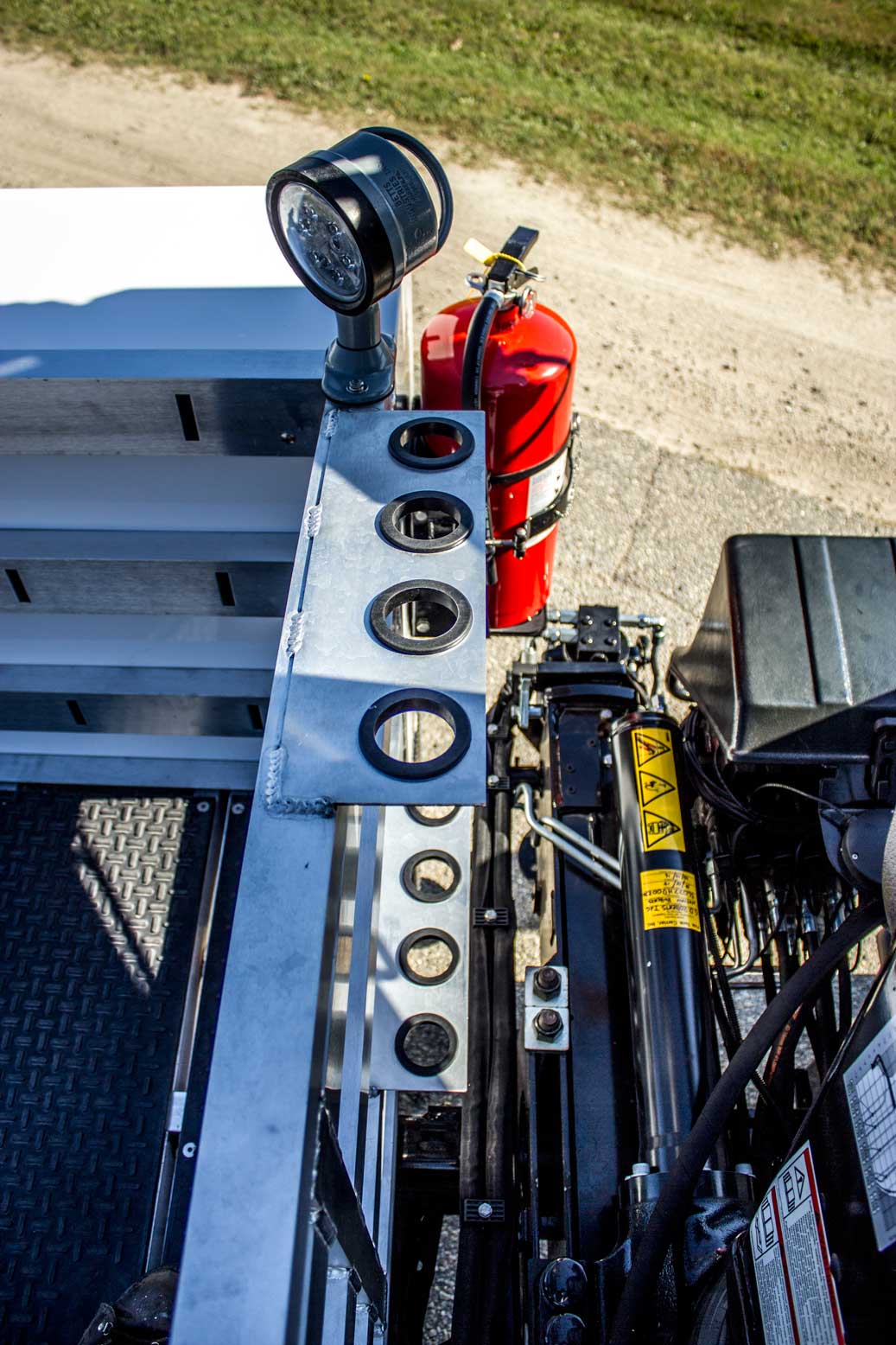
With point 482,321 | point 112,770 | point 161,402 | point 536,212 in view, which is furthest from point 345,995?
point 536,212

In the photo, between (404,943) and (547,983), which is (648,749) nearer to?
(547,983)

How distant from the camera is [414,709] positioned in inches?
51.6

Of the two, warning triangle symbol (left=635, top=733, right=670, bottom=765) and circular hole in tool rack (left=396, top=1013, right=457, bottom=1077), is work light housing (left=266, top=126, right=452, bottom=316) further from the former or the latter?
circular hole in tool rack (left=396, top=1013, right=457, bottom=1077)

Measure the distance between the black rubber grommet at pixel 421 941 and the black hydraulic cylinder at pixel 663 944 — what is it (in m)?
0.40

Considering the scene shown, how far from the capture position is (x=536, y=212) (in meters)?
6.07

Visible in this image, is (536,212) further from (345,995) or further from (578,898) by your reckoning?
(345,995)

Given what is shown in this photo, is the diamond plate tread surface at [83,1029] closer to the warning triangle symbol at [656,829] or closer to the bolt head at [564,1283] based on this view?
the bolt head at [564,1283]

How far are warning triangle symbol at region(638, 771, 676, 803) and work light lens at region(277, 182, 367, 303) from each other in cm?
114

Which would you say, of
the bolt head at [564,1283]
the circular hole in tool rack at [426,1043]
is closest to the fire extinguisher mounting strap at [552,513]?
the circular hole in tool rack at [426,1043]

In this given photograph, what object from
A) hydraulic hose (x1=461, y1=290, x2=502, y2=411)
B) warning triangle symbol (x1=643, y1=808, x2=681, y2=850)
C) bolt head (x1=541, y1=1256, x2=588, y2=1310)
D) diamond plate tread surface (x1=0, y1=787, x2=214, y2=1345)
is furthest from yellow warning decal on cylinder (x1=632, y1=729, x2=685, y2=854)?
diamond plate tread surface (x1=0, y1=787, x2=214, y2=1345)

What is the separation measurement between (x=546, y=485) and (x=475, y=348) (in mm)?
635

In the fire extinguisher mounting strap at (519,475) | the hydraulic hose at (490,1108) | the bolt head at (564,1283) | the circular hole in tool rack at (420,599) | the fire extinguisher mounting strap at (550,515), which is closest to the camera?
the circular hole in tool rack at (420,599)

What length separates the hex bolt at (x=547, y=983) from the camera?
1930mm

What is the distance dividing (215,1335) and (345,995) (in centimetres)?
77
